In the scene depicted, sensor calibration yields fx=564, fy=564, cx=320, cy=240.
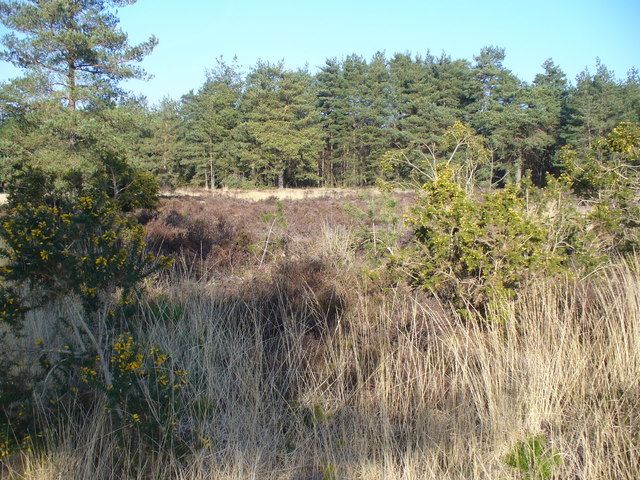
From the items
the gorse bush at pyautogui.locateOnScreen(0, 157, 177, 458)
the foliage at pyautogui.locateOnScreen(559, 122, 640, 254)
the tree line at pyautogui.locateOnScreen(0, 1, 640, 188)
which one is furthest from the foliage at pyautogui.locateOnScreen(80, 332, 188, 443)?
the tree line at pyautogui.locateOnScreen(0, 1, 640, 188)

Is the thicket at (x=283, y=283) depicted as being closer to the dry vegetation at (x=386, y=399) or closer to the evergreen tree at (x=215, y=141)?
the dry vegetation at (x=386, y=399)

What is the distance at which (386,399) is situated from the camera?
3.22 metres

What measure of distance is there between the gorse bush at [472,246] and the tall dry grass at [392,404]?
391 mm

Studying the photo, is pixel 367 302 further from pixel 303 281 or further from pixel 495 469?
pixel 495 469

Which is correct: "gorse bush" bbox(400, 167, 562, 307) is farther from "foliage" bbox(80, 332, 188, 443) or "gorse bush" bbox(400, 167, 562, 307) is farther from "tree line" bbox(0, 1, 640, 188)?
"tree line" bbox(0, 1, 640, 188)

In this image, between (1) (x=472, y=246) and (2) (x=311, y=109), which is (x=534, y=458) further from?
(2) (x=311, y=109)

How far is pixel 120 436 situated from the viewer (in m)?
2.88

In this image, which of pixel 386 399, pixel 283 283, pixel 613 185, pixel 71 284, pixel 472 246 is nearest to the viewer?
pixel 71 284

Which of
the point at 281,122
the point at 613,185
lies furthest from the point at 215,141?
the point at 613,185

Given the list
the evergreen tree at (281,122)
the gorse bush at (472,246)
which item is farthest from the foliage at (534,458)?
the evergreen tree at (281,122)

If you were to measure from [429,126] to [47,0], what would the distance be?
3395 cm

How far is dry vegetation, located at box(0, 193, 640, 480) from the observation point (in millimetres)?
2611

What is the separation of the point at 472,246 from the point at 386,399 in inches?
73.1

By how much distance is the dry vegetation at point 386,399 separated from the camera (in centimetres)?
261
